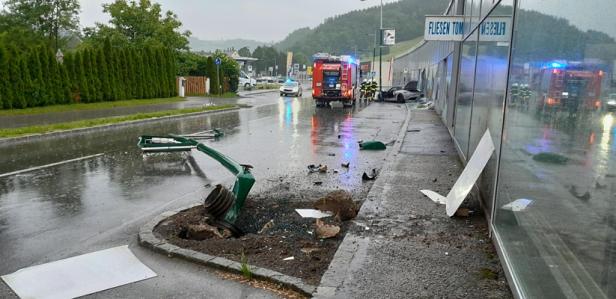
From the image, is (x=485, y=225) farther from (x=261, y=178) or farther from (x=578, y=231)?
(x=261, y=178)

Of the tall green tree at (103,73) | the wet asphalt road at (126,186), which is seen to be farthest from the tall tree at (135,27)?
the wet asphalt road at (126,186)

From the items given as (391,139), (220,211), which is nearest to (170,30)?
(391,139)

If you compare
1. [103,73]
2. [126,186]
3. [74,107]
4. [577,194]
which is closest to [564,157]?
[577,194]

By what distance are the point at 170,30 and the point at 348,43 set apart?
10294cm

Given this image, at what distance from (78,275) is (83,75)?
83.4ft

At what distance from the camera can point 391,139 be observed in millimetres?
15742

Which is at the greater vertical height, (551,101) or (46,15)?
(46,15)

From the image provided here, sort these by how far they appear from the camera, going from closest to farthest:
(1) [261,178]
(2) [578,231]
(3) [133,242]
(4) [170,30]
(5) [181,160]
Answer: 1. (2) [578,231]
2. (3) [133,242]
3. (1) [261,178]
4. (5) [181,160]
5. (4) [170,30]

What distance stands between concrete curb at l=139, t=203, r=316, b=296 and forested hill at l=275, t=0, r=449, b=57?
123272mm

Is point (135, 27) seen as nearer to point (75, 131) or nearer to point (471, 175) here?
point (75, 131)

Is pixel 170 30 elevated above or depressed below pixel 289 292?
above

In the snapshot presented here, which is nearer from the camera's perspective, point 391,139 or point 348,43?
point 391,139

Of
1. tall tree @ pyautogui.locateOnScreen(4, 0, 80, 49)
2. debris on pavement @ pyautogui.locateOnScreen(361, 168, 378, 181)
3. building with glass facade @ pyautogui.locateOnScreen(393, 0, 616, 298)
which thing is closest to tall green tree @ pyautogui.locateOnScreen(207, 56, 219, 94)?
tall tree @ pyautogui.locateOnScreen(4, 0, 80, 49)

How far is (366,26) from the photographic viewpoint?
14288 cm
